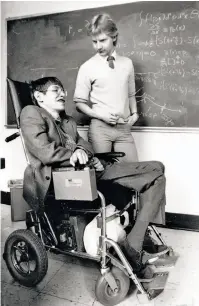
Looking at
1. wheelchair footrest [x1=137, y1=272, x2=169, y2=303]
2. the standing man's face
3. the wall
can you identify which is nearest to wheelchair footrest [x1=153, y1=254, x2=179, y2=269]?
wheelchair footrest [x1=137, y1=272, x2=169, y2=303]

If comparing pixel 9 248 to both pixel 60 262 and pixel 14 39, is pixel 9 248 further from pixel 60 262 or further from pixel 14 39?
pixel 14 39

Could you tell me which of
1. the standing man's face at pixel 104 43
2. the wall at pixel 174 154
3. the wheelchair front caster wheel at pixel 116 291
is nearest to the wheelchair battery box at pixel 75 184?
the wheelchair front caster wheel at pixel 116 291

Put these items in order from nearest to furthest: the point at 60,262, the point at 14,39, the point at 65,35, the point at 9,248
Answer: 1. the point at 9,248
2. the point at 60,262
3. the point at 65,35
4. the point at 14,39

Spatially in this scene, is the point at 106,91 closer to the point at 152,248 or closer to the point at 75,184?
the point at 75,184

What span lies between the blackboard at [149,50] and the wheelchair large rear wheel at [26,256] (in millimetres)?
1273

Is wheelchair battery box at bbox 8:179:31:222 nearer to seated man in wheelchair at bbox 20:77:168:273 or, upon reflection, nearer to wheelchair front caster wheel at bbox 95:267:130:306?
seated man in wheelchair at bbox 20:77:168:273

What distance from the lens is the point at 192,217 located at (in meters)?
2.51

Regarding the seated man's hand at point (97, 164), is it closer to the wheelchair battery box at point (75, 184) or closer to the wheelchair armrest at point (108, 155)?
the wheelchair armrest at point (108, 155)

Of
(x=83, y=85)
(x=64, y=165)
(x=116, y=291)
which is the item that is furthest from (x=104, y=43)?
(x=116, y=291)

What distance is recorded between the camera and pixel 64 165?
1.65m

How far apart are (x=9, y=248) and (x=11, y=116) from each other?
160 cm

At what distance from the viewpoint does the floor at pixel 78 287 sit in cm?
159

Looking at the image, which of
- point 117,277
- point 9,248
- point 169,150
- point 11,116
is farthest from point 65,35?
point 117,277

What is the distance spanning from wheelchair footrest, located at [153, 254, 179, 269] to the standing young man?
70cm
